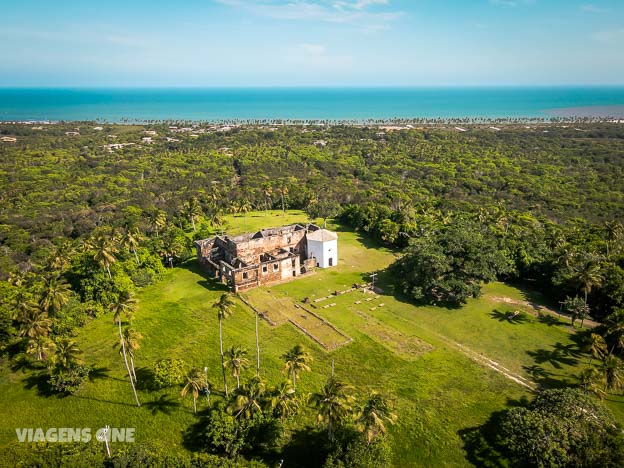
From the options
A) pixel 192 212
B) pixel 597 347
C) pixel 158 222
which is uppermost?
pixel 192 212

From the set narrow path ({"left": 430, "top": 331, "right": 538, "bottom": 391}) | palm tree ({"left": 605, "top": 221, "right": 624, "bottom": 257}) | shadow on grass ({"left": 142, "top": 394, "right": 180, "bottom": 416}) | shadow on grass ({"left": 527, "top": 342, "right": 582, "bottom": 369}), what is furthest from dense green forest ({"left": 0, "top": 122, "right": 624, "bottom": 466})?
shadow on grass ({"left": 142, "top": 394, "right": 180, "bottom": 416})

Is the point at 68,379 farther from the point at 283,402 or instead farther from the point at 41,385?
the point at 283,402

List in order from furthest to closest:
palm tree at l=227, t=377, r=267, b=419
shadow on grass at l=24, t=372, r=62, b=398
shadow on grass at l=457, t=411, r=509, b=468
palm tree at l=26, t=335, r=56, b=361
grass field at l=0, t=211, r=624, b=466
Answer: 1. palm tree at l=26, t=335, r=56, b=361
2. shadow on grass at l=24, t=372, r=62, b=398
3. grass field at l=0, t=211, r=624, b=466
4. palm tree at l=227, t=377, r=267, b=419
5. shadow on grass at l=457, t=411, r=509, b=468

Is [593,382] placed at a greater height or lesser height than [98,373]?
greater

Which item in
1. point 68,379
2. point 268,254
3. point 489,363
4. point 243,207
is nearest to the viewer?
point 68,379

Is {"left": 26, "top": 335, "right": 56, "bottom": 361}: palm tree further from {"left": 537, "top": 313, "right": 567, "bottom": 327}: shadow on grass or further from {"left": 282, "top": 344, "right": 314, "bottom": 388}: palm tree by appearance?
{"left": 537, "top": 313, "right": 567, "bottom": 327}: shadow on grass

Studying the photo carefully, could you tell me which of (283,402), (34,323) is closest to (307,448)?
(283,402)

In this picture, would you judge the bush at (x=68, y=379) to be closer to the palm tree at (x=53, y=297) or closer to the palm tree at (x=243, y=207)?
the palm tree at (x=53, y=297)
